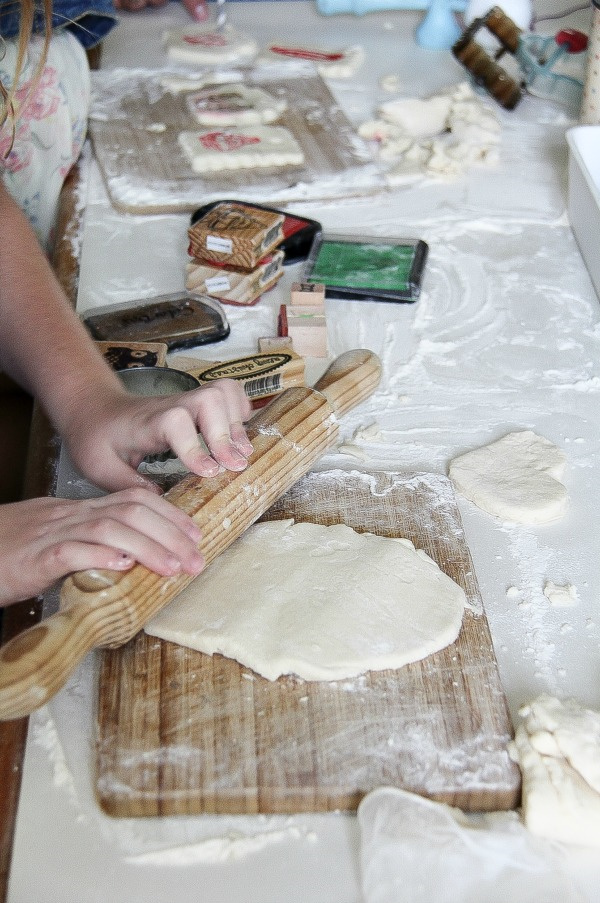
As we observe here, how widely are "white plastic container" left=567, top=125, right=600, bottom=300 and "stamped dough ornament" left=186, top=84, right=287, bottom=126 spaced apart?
29.2 inches

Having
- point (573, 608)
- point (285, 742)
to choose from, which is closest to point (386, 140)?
point (573, 608)

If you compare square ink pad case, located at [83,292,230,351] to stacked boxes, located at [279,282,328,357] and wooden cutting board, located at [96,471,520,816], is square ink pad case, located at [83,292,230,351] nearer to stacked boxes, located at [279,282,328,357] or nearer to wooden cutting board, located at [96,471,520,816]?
stacked boxes, located at [279,282,328,357]

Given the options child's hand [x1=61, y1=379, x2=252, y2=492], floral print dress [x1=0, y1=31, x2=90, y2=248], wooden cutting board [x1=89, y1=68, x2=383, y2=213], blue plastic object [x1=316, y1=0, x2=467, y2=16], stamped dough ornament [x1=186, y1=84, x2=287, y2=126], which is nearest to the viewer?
child's hand [x1=61, y1=379, x2=252, y2=492]

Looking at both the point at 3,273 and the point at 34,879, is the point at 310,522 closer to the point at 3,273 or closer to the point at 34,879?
the point at 34,879

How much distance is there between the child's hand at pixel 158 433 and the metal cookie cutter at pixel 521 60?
1.55m

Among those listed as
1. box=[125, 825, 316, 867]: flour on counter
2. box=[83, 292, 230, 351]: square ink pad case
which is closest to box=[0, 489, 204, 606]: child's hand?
box=[125, 825, 316, 867]: flour on counter

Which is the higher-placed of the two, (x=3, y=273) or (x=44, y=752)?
(x=3, y=273)

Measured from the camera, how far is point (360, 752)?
0.85 m

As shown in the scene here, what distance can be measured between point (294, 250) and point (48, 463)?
26.6 inches

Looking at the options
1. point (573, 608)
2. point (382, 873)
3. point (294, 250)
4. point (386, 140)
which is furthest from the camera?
point (386, 140)

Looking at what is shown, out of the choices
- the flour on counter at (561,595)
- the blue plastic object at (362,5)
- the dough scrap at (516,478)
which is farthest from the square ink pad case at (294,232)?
the blue plastic object at (362,5)

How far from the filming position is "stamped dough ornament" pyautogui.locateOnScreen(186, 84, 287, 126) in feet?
6.96

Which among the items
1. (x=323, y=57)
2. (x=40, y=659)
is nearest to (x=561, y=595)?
(x=40, y=659)

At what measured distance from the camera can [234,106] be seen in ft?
7.07
